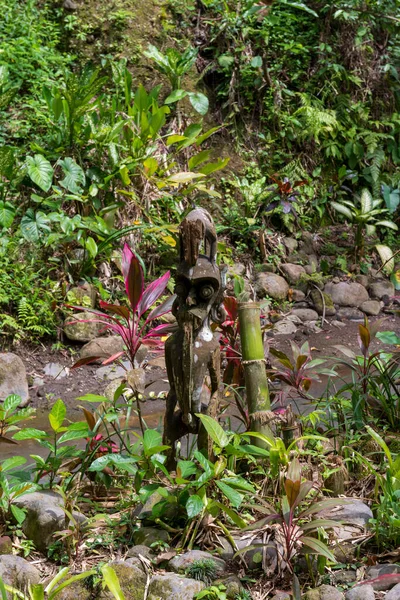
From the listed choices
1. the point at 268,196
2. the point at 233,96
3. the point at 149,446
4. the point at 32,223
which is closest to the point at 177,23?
the point at 233,96

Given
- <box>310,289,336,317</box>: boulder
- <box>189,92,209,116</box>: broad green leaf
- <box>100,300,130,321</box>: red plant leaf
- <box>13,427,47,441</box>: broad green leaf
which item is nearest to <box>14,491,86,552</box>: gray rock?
<box>13,427,47,441</box>: broad green leaf

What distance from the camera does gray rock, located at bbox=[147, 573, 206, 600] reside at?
2.79 m

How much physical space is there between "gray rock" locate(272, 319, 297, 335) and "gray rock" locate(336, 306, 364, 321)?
0.72 meters

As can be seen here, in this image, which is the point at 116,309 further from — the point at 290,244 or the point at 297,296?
the point at 290,244

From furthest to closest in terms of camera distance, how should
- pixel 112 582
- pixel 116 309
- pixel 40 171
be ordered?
pixel 40 171 < pixel 116 309 < pixel 112 582

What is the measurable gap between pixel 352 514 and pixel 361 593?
19.2 inches

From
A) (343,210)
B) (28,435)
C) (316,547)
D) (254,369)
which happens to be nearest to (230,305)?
(254,369)

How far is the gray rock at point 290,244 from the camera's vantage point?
8859mm

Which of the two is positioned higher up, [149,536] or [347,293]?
[347,293]

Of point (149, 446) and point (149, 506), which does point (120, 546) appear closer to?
point (149, 506)

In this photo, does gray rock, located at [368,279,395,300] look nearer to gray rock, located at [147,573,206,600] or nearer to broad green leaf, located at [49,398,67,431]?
broad green leaf, located at [49,398,67,431]

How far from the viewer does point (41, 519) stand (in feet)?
10.2

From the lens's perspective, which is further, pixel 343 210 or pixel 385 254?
pixel 343 210

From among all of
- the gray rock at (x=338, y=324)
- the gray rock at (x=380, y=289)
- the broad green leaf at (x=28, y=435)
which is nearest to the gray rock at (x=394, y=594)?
the broad green leaf at (x=28, y=435)
